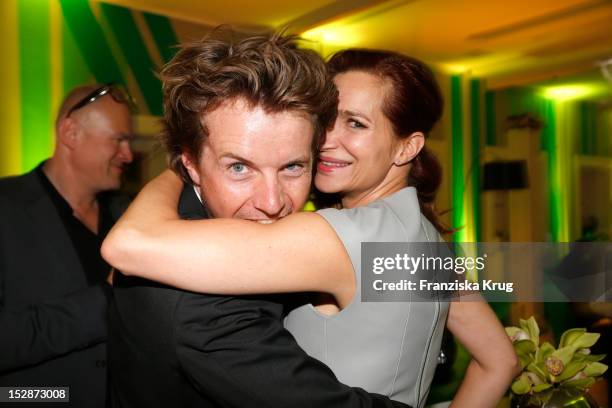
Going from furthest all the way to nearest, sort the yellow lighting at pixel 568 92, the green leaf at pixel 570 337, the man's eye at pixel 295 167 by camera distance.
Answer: the yellow lighting at pixel 568 92 → the green leaf at pixel 570 337 → the man's eye at pixel 295 167

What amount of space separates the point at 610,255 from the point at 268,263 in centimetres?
169

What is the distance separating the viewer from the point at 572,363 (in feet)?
4.91

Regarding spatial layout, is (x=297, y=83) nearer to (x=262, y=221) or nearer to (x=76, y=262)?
(x=262, y=221)

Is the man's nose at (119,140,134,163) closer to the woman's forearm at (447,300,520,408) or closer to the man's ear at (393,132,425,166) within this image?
the man's ear at (393,132,425,166)

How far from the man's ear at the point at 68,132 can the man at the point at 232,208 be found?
143cm

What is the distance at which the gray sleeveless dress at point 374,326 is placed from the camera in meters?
0.96

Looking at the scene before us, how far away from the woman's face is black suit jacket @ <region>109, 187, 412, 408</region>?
485 mm

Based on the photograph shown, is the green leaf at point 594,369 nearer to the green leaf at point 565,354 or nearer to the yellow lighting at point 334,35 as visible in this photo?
the green leaf at point 565,354

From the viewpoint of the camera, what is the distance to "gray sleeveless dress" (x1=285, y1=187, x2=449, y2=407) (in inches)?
37.7

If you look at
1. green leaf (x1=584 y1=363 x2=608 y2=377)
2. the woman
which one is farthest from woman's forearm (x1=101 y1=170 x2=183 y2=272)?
green leaf (x1=584 y1=363 x2=608 y2=377)

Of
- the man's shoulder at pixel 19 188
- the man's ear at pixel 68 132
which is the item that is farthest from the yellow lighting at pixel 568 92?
the man's shoulder at pixel 19 188

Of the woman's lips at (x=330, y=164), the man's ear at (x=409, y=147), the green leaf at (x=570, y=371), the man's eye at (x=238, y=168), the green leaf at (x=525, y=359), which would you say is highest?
the man's ear at (x=409, y=147)

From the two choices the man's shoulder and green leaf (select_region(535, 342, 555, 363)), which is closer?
green leaf (select_region(535, 342, 555, 363))

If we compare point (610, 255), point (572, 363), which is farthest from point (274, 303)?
point (610, 255)
